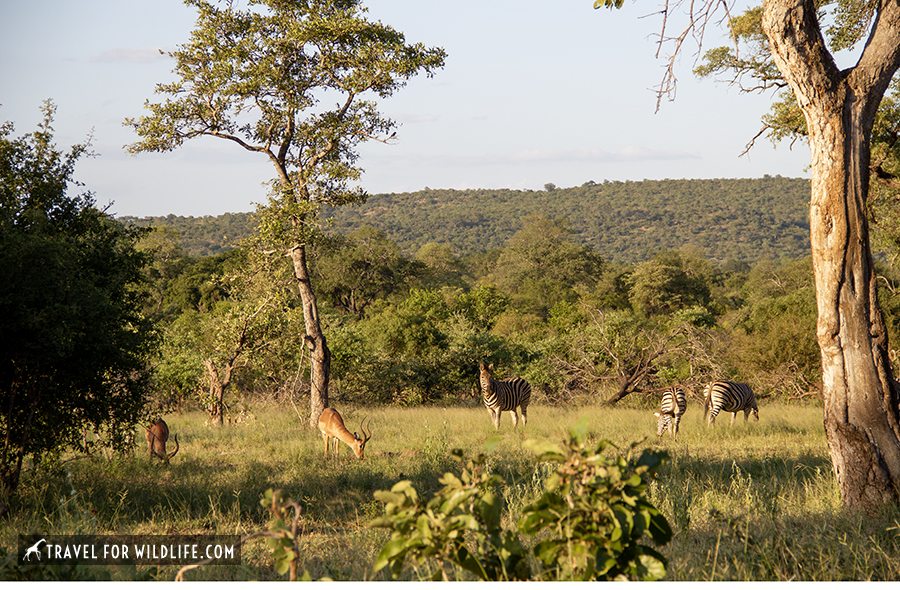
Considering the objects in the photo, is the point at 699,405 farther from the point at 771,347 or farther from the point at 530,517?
the point at 530,517

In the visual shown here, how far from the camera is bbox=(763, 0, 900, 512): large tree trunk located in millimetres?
5406

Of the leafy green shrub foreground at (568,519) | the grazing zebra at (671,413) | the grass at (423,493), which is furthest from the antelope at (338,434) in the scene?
the leafy green shrub foreground at (568,519)

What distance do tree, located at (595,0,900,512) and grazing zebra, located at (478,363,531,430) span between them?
7.99 meters

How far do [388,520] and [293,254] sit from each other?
1118cm

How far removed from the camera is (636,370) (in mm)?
17625

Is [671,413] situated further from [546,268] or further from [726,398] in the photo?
[546,268]

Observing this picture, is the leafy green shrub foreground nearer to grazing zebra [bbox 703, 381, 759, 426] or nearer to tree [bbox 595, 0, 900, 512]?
tree [bbox 595, 0, 900, 512]

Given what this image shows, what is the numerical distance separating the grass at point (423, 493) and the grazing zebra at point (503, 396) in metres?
0.38

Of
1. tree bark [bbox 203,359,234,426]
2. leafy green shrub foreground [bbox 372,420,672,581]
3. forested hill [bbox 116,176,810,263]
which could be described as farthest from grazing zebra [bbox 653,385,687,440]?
forested hill [bbox 116,176,810,263]

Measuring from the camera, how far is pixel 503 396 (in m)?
13.5

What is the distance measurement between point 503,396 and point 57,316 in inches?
347

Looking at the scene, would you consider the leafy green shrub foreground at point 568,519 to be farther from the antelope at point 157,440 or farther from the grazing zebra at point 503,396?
the grazing zebra at point 503,396

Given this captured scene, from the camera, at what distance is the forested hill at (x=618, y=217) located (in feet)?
339

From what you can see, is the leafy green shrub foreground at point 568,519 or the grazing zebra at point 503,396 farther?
→ the grazing zebra at point 503,396
